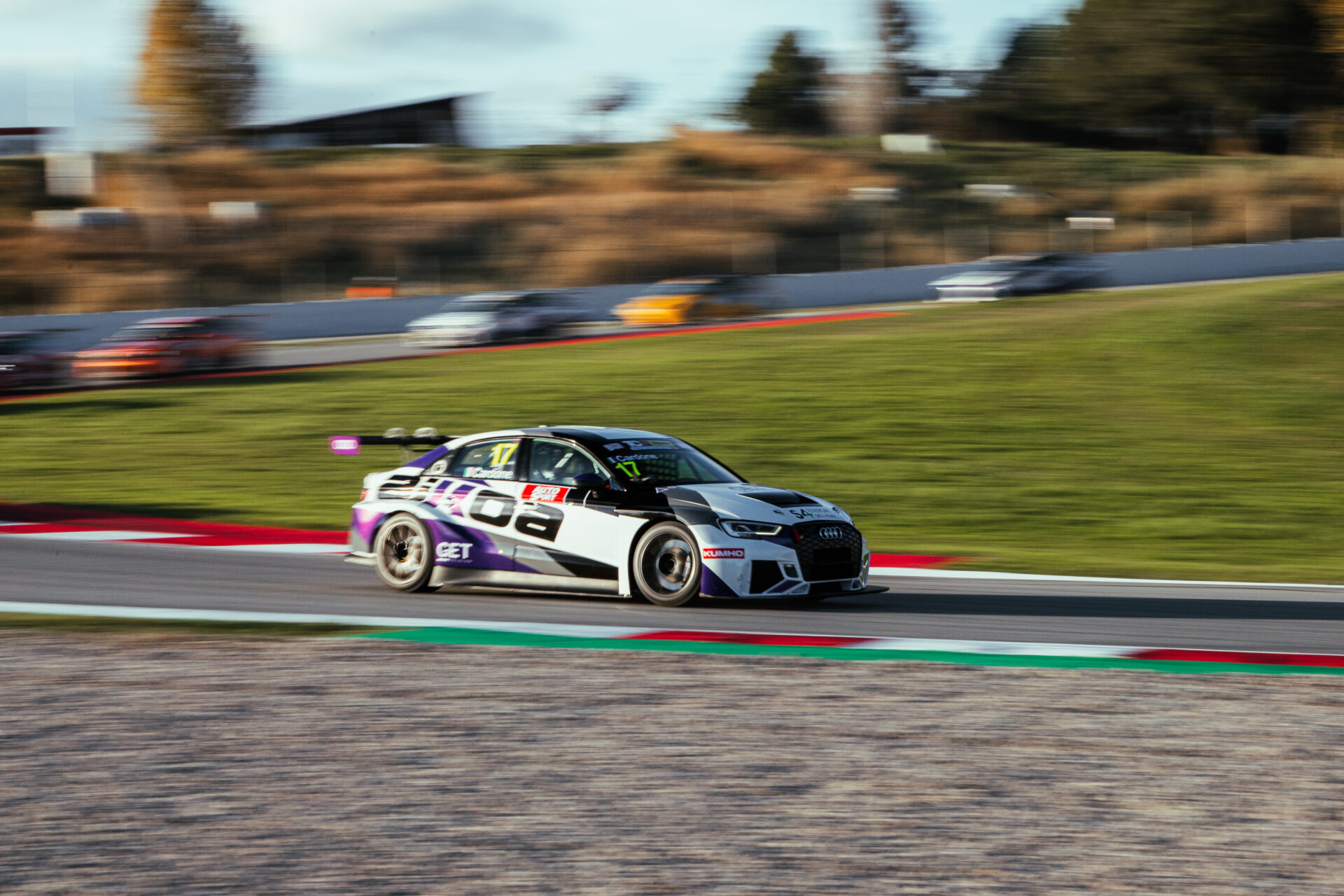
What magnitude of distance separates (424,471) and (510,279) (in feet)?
116

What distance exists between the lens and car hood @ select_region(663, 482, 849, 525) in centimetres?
967

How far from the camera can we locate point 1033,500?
16172 mm

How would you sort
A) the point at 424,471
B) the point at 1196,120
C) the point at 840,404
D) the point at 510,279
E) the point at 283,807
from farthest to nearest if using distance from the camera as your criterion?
the point at 1196,120 < the point at 510,279 < the point at 840,404 < the point at 424,471 < the point at 283,807

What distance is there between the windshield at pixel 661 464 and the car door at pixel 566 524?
0.16 meters

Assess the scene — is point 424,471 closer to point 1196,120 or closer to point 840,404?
point 840,404

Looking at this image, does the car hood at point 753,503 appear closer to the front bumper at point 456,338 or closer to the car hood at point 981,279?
the front bumper at point 456,338

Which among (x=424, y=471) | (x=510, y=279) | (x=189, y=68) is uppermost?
(x=189, y=68)

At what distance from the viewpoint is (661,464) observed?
10.4 m

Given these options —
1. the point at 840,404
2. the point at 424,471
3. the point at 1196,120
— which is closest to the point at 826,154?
the point at 1196,120

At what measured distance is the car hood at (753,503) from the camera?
9.67 m

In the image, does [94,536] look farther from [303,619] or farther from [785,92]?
[785,92]

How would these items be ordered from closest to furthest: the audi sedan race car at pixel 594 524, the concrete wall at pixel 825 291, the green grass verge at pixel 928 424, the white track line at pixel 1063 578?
the audi sedan race car at pixel 594 524
the white track line at pixel 1063 578
the green grass verge at pixel 928 424
the concrete wall at pixel 825 291

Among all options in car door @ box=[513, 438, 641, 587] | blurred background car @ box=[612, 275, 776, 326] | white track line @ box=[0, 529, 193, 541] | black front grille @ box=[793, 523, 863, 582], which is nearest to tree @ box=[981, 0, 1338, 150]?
blurred background car @ box=[612, 275, 776, 326]

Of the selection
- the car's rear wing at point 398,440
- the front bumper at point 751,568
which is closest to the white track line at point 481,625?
the front bumper at point 751,568
